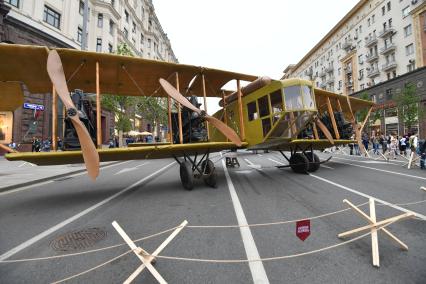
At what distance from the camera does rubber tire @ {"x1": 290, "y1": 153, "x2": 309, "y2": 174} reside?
10099 mm

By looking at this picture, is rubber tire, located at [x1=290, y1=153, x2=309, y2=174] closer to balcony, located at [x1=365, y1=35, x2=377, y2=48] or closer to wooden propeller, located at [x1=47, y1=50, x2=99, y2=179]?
wooden propeller, located at [x1=47, y1=50, x2=99, y2=179]

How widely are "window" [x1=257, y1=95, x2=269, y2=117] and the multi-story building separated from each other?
128 feet

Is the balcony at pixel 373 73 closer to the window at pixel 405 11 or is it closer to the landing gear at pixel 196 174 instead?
the window at pixel 405 11

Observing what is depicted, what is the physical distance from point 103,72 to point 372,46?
54.3 metres

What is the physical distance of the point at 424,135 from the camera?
3334 centimetres

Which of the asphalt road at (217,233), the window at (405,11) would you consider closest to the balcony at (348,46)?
the window at (405,11)

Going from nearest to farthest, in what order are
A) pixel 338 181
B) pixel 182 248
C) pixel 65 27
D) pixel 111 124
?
1. pixel 182 248
2. pixel 338 181
3. pixel 65 27
4. pixel 111 124

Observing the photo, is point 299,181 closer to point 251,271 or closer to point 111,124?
point 251,271

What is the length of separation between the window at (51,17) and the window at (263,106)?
1007 inches

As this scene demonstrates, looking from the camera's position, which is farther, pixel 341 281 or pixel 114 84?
pixel 114 84

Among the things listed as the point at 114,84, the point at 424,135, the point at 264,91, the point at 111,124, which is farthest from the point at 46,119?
the point at 424,135

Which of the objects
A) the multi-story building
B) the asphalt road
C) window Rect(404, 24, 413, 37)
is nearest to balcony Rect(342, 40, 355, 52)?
the multi-story building

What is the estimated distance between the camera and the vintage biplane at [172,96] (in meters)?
5.80

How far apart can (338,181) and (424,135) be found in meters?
35.6
